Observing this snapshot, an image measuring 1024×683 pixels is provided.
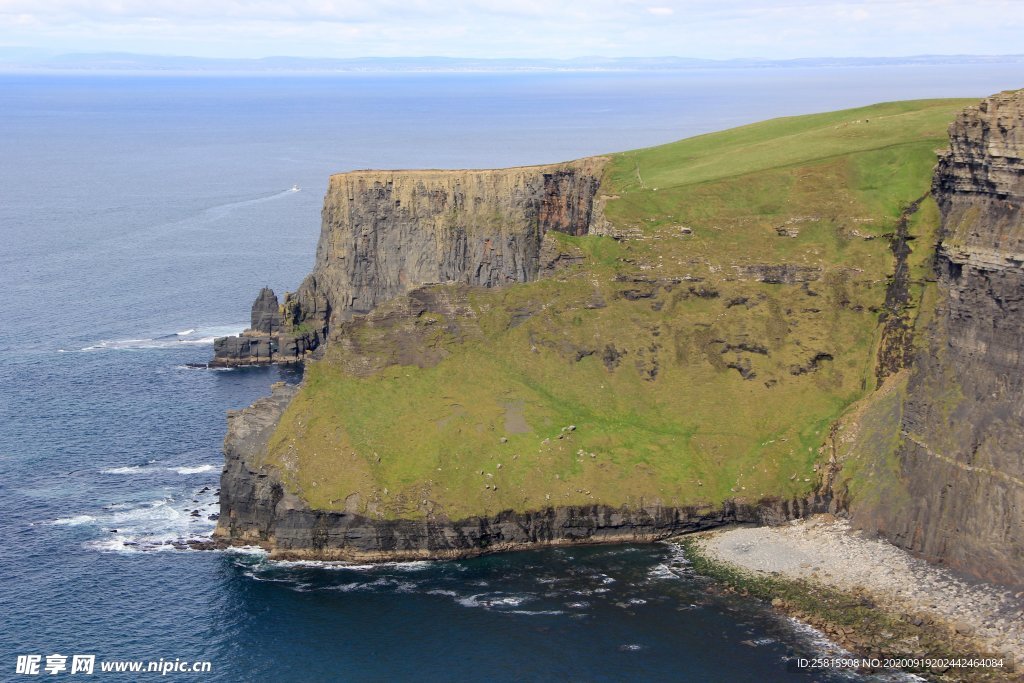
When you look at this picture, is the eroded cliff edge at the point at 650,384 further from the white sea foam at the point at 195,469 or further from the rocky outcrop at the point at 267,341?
the rocky outcrop at the point at 267,341

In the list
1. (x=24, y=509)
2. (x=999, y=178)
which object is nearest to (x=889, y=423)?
(x=999, y=178)

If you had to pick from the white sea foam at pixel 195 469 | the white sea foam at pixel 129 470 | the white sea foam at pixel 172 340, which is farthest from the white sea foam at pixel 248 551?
the white sea foam at pixel 172 340

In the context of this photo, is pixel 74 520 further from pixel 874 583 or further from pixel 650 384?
pixel 874 583

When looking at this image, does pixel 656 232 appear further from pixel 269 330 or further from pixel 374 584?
pixel 269 330

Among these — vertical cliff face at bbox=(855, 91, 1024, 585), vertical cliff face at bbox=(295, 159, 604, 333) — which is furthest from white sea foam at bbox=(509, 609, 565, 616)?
vertical cliff face at bbox=(295, 159, 604, 333)

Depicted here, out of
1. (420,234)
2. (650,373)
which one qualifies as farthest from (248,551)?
(420,234)
